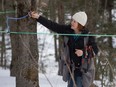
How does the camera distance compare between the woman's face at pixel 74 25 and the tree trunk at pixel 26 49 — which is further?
the tree trunk at pixel 26 49

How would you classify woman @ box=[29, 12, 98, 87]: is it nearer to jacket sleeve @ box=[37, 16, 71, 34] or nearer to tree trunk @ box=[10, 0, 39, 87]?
jacket sleeve @ box=[37, 16, 71, 34]

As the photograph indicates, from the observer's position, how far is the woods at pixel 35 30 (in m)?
5.98

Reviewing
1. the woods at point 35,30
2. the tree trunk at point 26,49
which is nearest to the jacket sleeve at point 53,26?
the woods at point 35,30

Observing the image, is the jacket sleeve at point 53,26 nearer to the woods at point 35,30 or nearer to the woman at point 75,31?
the woman at point 75,31

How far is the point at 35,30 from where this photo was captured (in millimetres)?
6125

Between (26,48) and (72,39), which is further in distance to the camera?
(26,48)

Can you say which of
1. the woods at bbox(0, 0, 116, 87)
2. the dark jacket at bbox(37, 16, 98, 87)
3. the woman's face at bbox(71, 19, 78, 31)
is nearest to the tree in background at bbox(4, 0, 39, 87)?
the woods at bbox(0, 0, 116, 87)

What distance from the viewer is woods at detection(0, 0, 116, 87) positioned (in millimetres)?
5980

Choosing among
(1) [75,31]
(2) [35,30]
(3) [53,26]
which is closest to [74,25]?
(1) [75,31]

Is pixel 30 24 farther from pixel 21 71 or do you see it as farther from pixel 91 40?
pixel 91 40

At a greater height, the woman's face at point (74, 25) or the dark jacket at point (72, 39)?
the woman's face at point (74, 25)

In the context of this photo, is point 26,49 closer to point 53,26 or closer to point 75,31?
point 53,26

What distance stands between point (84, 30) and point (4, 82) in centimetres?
438

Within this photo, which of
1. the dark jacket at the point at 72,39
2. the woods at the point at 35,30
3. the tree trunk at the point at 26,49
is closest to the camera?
the dark jacket at the point at 72,39
